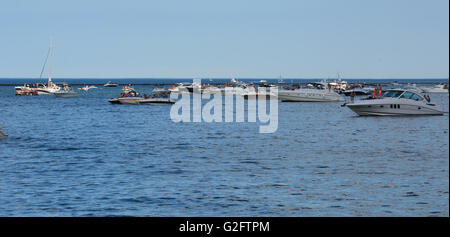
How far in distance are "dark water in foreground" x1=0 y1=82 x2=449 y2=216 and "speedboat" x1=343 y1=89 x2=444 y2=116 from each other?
785 cm

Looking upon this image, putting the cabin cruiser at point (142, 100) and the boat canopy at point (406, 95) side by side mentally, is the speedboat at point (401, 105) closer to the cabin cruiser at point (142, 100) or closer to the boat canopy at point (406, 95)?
the boat canopy at point (406, 95)

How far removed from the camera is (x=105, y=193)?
25.6 m

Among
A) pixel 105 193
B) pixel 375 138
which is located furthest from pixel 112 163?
pixel 375 138

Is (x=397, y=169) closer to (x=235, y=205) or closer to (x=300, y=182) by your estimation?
(x=300, y=182)

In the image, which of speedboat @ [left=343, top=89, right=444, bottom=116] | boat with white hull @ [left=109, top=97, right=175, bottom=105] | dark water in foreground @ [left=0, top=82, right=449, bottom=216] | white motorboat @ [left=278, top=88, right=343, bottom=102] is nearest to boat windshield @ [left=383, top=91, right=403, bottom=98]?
speedboat @ [left=343, top=89, right=444, bottom=116]

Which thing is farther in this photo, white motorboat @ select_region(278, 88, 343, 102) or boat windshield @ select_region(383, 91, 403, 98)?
white motorboat @ select_region(278, 88, 343, 102)

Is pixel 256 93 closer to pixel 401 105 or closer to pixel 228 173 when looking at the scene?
pixel 401 105

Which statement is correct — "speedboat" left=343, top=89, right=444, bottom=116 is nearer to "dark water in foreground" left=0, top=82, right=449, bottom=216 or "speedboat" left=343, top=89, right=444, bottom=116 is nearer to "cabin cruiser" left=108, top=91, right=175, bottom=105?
"dark water in foreground" left=0, top=82, right=449, bottom=216

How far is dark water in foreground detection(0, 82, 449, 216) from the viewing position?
902 inches

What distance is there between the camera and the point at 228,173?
3203 centimetres

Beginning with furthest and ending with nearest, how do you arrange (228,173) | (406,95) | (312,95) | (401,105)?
(312,95) < (406,95) < (401,105) < (228,173)

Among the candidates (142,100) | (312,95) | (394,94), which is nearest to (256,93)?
(312,95)

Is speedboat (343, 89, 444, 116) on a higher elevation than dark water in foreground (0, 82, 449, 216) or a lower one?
higher

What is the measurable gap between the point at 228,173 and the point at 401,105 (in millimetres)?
43003
